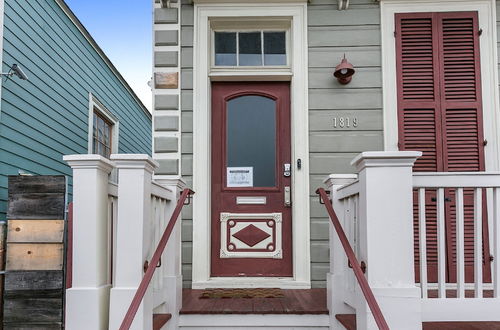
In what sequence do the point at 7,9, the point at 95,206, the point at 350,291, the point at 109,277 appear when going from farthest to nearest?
the point at 7,9 → the point at 350,291 → the point at 109,277 → the point at 95,206

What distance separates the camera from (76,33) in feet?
24.0

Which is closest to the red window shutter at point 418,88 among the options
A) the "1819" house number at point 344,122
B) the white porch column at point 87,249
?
the "1819" house number at point 344,122

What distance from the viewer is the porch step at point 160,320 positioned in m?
2.73

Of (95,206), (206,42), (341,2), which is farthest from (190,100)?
(95,206)

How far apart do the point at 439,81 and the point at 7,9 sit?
4.46m

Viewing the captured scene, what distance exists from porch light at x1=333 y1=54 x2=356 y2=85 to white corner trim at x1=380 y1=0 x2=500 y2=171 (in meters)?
0.31

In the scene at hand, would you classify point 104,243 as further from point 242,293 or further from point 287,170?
point 287,170

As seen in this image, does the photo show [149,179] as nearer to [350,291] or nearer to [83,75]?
[350,291]

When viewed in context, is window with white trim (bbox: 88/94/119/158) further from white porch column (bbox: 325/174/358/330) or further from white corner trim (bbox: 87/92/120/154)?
white porch column (bbox: 325/174/358/330)

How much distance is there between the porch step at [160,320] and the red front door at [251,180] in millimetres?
1300

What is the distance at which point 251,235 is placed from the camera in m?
4.31

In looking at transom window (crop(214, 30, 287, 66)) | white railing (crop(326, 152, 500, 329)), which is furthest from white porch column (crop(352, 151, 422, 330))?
transom window (crop(214, 30, 287, 66))

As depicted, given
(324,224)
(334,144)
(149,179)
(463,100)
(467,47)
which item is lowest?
(324,224)

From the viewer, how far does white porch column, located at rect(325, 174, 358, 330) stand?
10.2 ft
